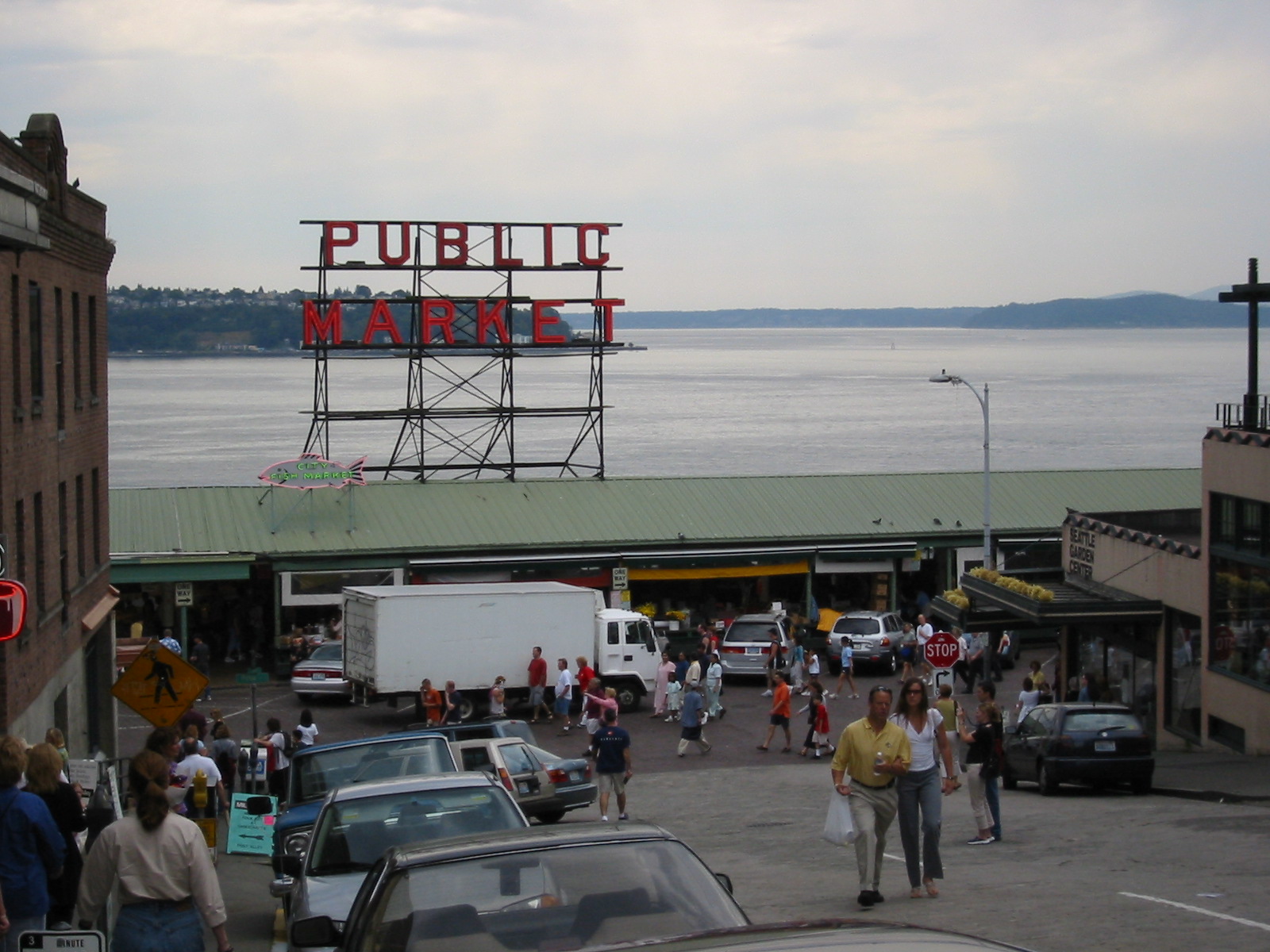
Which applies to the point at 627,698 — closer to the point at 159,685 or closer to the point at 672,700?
the point at 672,700

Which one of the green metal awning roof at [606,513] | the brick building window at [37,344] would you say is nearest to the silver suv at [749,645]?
the green metal awning roof at [606,513]

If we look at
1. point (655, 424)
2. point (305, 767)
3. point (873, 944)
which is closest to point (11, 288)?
point (305, 767)

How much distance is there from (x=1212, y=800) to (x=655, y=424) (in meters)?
145

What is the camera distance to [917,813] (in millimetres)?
11789

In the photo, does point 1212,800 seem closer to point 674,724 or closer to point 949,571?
point 674,724

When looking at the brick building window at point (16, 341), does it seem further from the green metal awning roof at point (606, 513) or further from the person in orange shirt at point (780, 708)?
the green metal awning roof at point (606, 513)

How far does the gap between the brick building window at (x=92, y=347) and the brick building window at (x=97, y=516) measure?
4.70 ft

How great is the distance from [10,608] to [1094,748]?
1342 cm

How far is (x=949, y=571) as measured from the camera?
40.2 meters

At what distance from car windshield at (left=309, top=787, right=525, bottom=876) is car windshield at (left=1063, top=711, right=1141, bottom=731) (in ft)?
38.5

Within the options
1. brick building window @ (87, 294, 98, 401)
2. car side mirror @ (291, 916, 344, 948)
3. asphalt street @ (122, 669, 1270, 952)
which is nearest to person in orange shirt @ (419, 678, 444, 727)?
asphalt street @ (122, 669, 1270, 952)

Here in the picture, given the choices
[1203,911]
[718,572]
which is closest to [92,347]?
[718,572]

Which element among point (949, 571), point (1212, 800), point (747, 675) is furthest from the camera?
point (949, 571)

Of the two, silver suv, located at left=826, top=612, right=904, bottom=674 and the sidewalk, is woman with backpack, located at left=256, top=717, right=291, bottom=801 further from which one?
silver suv, located at left=826, top=612, right=904, bottom=674
